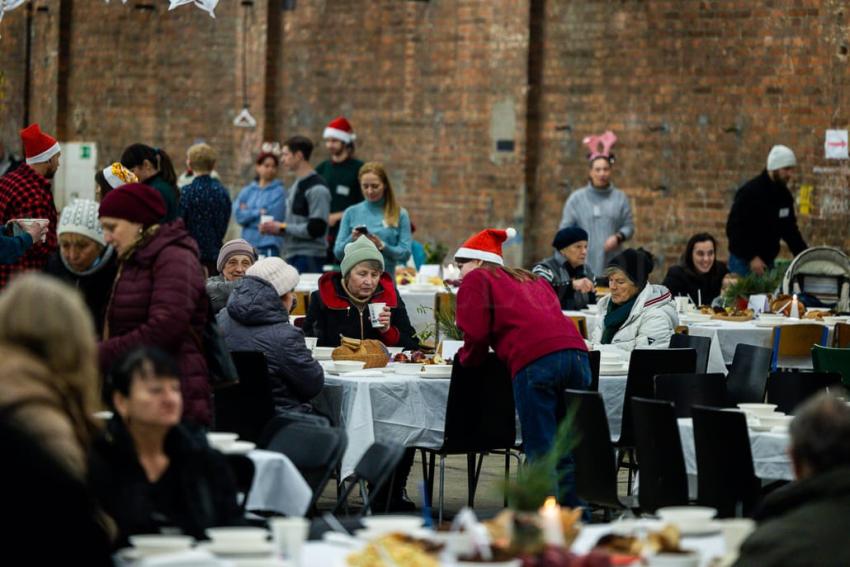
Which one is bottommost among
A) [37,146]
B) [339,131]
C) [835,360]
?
[835,360]

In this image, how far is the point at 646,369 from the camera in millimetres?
8672

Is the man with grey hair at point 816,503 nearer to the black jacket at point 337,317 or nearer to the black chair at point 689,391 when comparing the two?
the black chair at point 689,391

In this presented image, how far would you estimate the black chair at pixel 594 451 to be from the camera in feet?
23.2

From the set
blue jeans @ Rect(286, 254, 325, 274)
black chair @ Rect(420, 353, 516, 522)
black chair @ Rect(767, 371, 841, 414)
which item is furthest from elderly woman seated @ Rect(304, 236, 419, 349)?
blue jeans @ Rect(286, 254, 325, 274)

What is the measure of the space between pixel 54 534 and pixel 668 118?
12.5 meters

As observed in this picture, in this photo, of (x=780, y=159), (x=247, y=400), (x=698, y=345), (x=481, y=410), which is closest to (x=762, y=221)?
(x=780, y=159)

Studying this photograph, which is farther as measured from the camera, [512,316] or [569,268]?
[569,268]

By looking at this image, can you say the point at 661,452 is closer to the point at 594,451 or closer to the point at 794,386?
the point at 594,451

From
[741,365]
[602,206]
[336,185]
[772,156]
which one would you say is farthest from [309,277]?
[741,365]

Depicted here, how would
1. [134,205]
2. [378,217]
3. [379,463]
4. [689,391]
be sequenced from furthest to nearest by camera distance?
[378,217]
[689,391]
[134,205]
[379,463]

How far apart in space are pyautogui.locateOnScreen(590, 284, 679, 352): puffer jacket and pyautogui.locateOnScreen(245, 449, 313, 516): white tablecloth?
3.62 meters

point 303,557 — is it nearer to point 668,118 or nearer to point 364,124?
point 668,118

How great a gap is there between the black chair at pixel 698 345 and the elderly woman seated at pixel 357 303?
1.46 m

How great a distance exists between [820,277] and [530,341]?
6.09 meters
